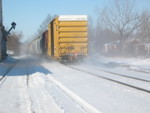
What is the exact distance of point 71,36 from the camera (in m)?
26.8

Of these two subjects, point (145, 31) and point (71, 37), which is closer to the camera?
point (71, 37)

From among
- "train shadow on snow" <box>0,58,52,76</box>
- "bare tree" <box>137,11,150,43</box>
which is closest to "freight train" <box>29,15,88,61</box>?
"train shadow on snow" <box>0,58,52,76</box>

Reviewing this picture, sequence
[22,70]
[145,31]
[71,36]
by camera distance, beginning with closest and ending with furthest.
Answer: [22,70], [71,36], [145,31]

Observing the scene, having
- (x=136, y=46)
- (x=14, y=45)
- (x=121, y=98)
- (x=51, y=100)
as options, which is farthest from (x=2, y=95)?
(x=14, y=45)

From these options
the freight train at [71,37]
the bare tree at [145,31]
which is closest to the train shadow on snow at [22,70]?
the freight train at [71,37]

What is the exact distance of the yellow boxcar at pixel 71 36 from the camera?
2642 centimetres

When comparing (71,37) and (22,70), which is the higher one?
(71,37)

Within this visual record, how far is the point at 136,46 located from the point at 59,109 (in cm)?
5789

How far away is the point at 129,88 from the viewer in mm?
12109

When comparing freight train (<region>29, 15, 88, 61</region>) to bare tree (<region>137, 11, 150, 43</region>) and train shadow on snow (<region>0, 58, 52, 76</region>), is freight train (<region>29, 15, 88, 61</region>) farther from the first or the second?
bare tree (<region>137, 11, 150, 43</region>)

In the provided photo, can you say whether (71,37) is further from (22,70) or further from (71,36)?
(22,70)

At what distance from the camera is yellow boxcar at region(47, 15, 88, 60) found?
2642 cm

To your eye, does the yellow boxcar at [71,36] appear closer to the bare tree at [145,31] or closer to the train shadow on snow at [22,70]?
the train shadow on snow at [22,70]

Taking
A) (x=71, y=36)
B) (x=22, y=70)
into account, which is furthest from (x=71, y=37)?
(x=22, y=70)
